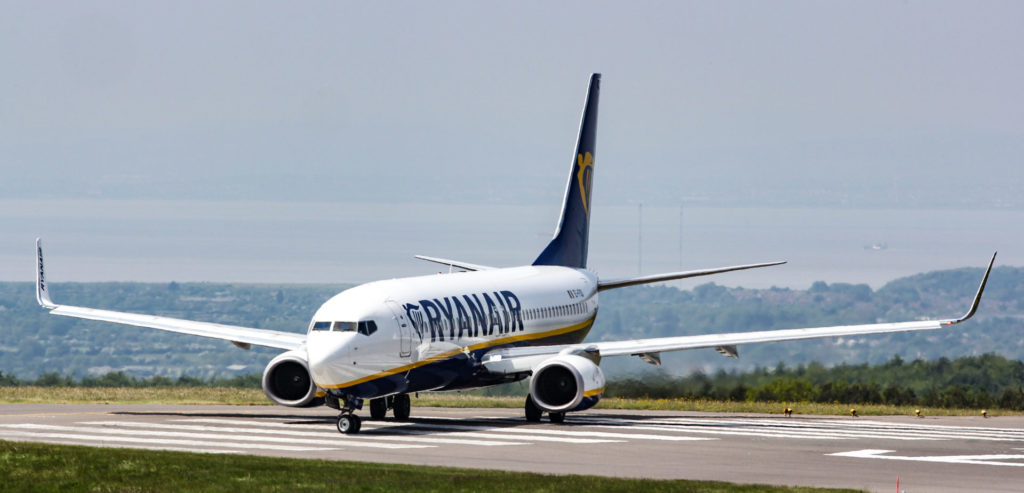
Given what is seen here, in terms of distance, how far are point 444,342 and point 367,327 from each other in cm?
380

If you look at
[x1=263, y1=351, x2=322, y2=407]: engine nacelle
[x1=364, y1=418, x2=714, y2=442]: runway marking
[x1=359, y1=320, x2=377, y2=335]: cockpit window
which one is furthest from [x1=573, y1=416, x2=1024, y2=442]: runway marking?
[x1=263, y1=351, x2=322, y2=407]: engine nacelle

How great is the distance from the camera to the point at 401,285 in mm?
37719

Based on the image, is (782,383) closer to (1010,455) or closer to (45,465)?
(1010,455)

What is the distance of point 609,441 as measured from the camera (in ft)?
111

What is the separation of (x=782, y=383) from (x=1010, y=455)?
27.5 m

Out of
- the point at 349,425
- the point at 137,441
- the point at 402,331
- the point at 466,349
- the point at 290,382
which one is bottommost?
the point at 137,441

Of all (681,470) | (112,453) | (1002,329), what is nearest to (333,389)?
(112,453)

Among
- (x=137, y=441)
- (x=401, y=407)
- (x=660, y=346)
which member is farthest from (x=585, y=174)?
(x=137, y=441)

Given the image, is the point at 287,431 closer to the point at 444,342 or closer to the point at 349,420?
the point at 349,420

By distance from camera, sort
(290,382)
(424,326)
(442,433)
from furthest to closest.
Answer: (290,382)
(424,326)
(442,433)

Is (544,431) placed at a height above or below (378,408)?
below

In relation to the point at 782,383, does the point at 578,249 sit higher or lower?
higher

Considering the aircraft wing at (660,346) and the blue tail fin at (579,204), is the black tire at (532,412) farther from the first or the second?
the blue tail fin at (579,204)

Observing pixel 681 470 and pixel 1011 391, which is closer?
pixel 681 470
